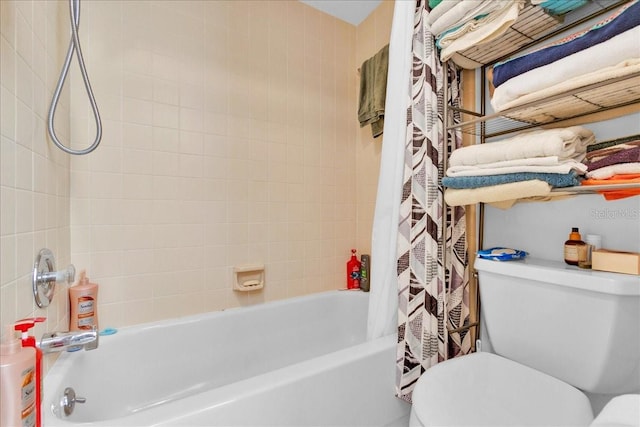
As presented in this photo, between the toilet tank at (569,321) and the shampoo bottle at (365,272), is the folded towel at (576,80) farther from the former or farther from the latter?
the shampoo bottle at (365,272)

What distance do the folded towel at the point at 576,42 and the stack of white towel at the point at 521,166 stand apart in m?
0.21

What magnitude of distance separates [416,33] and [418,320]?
3.70 ft

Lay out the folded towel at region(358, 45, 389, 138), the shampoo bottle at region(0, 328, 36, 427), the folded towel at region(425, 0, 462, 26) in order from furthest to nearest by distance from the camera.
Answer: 1. the folded towel at region(358, 45, 389, 138)
2. the folded towel at region(425, 0, 462, 26)
3. the shampoo bottle at region(0, 328, 36, 427)

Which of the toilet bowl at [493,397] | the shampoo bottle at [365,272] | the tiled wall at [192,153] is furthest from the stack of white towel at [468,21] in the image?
the shampoo bottle at [365,272]

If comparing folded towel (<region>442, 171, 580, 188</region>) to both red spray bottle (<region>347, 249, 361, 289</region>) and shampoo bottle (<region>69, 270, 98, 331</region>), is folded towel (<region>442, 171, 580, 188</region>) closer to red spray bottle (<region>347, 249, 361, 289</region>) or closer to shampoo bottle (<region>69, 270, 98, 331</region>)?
red spray bottle (<region>347, 249, 361, 289</region>)

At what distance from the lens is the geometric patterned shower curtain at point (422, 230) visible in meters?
1.14

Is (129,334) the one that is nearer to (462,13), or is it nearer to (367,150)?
(367,150)

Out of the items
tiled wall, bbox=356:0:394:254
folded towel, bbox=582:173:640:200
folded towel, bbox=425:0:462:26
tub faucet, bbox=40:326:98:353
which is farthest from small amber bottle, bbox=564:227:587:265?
tub faucet, bbox=40:326:98:353

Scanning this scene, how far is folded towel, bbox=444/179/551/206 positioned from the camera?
0.87 metres

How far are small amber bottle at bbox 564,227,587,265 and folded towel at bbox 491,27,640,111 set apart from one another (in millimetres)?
462

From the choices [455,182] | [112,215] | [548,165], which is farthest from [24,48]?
[548,165]

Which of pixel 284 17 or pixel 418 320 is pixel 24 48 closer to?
pixel 284 17

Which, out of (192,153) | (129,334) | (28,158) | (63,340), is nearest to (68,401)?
(63,340)

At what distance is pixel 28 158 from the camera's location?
0.84m
